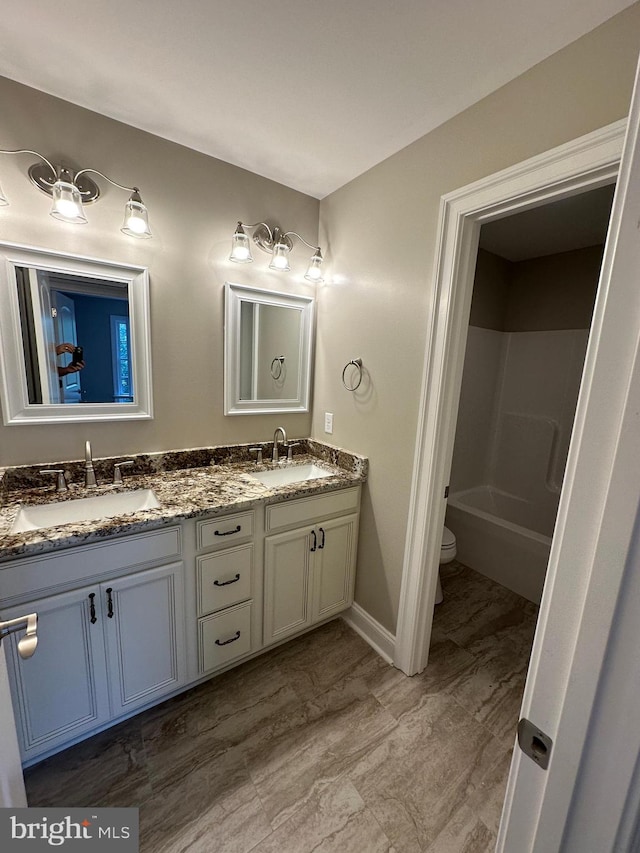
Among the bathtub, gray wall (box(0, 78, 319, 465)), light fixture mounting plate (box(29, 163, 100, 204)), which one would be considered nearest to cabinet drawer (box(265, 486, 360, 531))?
gray wall (box(0, 78, 319, 465))

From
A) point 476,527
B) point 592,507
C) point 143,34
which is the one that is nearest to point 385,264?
point 143,34

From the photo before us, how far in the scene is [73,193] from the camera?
1369 mm

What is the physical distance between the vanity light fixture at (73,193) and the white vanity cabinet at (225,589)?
131 cm

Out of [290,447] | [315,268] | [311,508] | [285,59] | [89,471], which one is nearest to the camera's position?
[285,59]

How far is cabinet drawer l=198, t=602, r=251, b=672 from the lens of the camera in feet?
5.10

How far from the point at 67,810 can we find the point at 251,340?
199 cm

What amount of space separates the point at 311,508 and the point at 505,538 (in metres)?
1.55

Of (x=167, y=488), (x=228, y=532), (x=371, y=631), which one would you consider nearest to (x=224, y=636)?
(x=228, y=532)

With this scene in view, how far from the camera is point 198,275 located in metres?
1.80

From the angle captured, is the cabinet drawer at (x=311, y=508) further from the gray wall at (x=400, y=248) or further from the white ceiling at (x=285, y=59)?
the white ceiling at (x=285, y=59)

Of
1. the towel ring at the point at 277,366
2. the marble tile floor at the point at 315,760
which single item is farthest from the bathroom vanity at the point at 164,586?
the towel ring at the point at 277,366

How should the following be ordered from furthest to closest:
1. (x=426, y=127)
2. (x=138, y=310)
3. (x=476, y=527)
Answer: (x=476, y=527) → (x=138, y=310) → (x=426, y=127)

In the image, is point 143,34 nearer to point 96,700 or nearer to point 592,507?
point 592,507

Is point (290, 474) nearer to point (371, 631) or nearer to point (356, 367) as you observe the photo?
point (356, 367)
